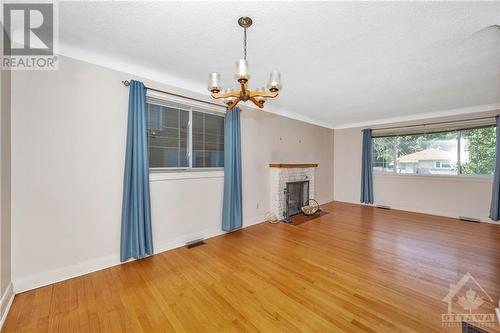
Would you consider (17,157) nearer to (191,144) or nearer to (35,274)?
(35,274)

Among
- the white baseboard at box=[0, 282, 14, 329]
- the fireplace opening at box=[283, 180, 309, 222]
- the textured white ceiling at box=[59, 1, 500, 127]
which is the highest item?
the textured white ceiling at box=[59, 1, 500, 127]

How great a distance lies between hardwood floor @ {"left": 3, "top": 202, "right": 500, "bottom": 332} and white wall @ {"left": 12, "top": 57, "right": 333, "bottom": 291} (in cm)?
29

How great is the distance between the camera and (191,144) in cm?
333

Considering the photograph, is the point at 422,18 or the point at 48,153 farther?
the point at 48,153

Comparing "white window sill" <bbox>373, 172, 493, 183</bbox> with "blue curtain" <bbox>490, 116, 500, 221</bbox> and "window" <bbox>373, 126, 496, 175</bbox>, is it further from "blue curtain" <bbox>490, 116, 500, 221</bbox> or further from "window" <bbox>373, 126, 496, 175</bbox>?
"blue curtain" <bbox>490, 116, 500, 221</bbox>

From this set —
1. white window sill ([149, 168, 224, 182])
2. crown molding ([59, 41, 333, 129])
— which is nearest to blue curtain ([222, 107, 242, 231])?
white window sill ([149, 168, 224, 182])

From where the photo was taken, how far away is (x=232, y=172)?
141 inches

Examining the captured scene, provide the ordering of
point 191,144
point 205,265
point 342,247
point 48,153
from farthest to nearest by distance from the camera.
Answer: point 191,144, point 342,247, point 205,265, point 48,153

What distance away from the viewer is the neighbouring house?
4.83 m

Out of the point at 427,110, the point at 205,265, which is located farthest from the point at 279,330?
the point at 427,110

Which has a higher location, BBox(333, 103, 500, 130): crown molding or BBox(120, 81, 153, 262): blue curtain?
BBox(333, 103, 500, 130): crown molding

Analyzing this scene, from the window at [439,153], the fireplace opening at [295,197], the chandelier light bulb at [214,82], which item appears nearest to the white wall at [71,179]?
the chandelier light bulb at [214,82]

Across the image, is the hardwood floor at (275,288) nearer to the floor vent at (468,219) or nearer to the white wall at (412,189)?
the floor vent at (468,219)

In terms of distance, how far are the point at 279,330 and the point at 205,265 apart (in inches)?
49.9
